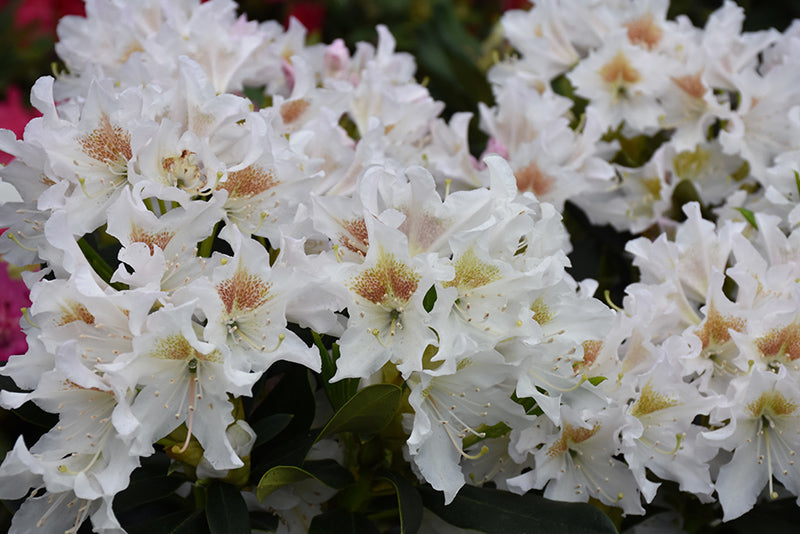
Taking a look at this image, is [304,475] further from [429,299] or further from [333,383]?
[429,299]

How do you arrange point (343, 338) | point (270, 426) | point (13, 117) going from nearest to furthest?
point (343, 338) < point (270, 426) < point (13, 117)

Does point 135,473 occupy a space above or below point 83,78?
below

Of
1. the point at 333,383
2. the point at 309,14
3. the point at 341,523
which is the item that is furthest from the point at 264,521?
the point at 309,14

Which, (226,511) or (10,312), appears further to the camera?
(10,312)

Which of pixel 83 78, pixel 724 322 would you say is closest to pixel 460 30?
pixel 83 78

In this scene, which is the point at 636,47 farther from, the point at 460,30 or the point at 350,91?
the point at 460,30

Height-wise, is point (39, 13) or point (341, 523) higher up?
point (39, 13)
